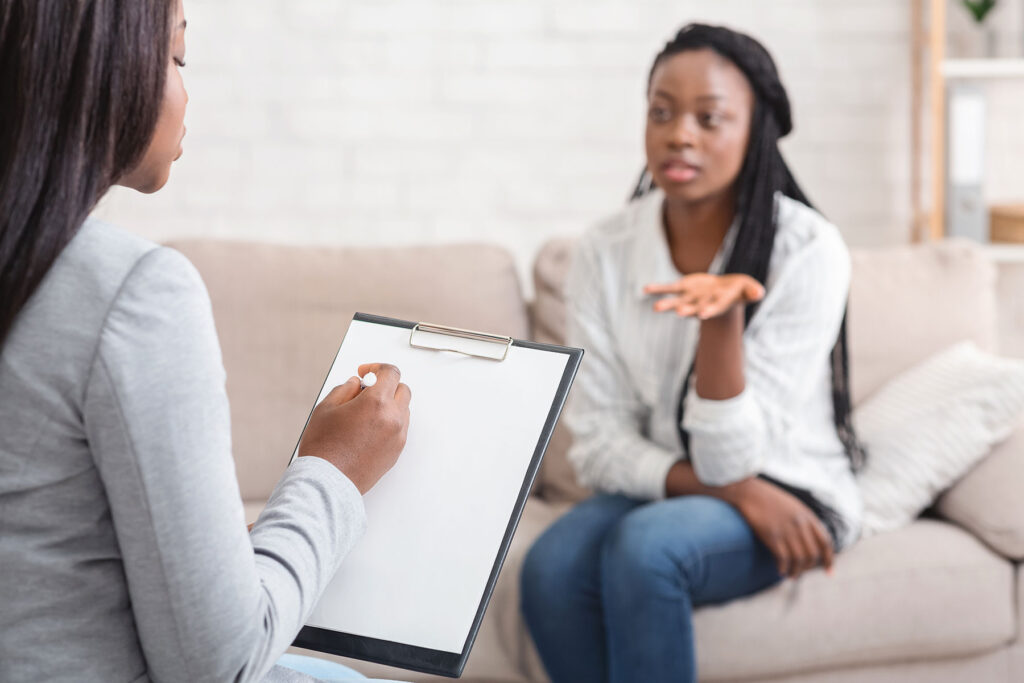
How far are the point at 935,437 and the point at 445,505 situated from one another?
3.81 feet

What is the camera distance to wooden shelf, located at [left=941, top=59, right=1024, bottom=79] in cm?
226

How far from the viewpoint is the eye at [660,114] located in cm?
161

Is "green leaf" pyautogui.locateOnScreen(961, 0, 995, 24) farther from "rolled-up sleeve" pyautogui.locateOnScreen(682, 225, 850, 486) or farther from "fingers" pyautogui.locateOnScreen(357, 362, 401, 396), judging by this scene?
"fingers" pyautogui.locateOnScreen(357, 362, 401, 396)

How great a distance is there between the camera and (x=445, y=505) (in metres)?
0.79

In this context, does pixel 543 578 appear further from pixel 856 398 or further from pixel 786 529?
pixel 856 398

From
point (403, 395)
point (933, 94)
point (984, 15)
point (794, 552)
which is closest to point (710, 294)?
point (794, 552)

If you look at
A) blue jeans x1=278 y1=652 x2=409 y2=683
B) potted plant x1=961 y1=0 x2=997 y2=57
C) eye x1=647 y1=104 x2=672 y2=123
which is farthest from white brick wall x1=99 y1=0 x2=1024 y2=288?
blue jeans x1=278 y1=652 x2=409 y2=683

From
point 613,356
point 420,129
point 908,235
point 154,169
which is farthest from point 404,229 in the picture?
point 154,169

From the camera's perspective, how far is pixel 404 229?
8.08 feet

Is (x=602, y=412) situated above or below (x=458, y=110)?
below

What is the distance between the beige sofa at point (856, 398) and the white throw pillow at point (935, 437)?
0.04 metres

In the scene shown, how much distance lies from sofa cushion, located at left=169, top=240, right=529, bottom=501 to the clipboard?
1103 millimetres

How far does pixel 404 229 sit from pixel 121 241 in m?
1.88

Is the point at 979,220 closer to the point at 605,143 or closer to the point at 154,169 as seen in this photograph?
the point at 605,143
